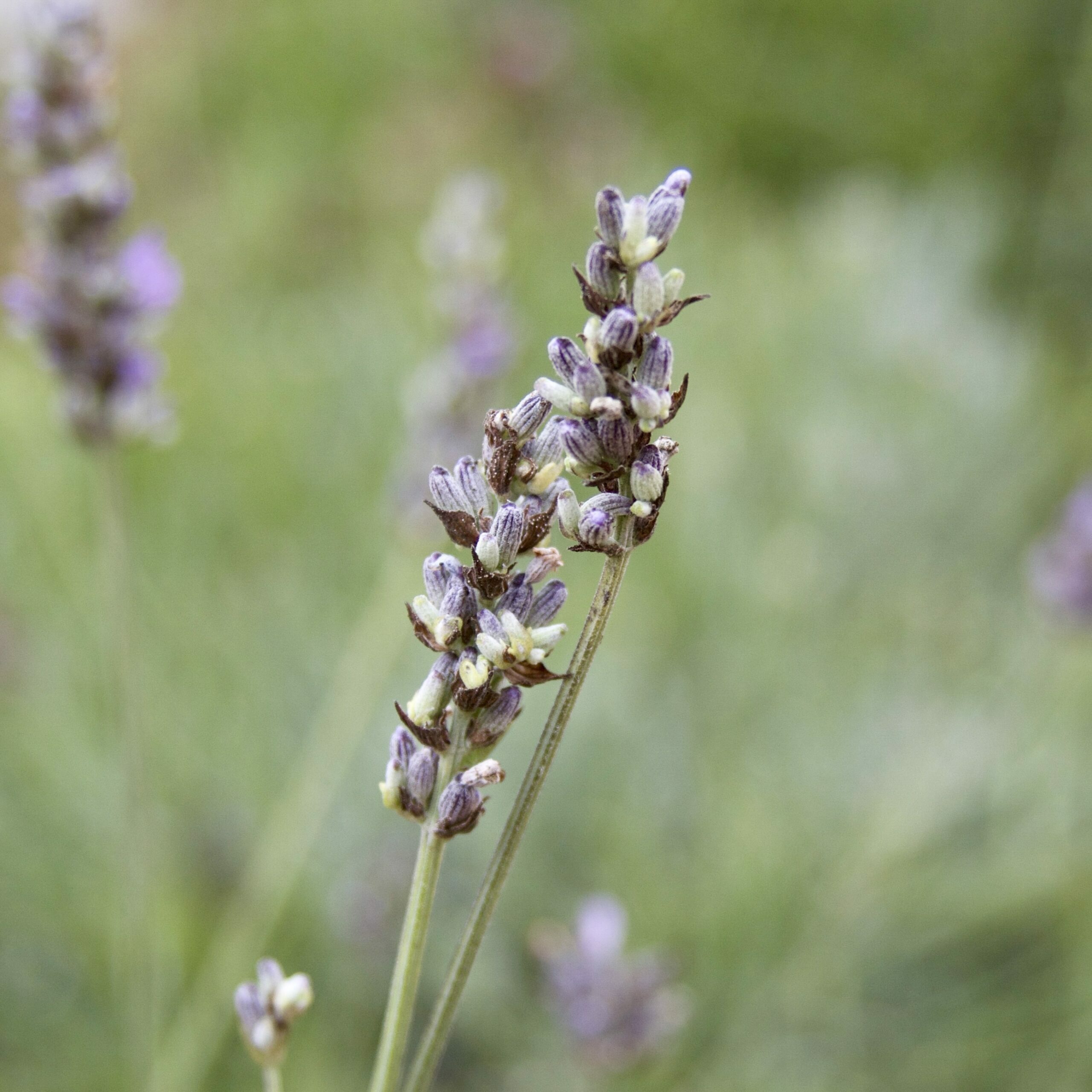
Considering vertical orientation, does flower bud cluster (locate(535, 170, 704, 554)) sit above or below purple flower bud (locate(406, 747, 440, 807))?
above

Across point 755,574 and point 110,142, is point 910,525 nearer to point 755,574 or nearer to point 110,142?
point 755,574

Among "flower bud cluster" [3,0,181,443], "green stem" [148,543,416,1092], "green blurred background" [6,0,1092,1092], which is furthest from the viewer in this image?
"green blurred background" [6,0,1092,1092]

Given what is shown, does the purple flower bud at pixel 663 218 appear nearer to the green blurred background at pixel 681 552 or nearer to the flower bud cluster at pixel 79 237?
the flower bud cluster at pixel 79 237

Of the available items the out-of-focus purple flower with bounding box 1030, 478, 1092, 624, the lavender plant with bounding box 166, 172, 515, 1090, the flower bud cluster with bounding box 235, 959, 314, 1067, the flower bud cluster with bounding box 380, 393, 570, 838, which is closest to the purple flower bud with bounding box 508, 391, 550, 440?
the flower bud cluster with bounding box 380, 393, 570, 838

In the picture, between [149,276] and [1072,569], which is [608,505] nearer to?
[149,276]

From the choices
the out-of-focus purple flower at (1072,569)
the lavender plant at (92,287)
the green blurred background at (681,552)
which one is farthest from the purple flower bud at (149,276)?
the out-of-focus purple flower at (1072,569)

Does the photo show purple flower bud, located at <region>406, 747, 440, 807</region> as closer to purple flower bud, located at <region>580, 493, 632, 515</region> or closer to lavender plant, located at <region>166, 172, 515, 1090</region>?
purple flower bud, located at <region>580, 493, 632, 515</region>

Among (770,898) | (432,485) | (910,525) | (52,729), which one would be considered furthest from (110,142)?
(910,525)

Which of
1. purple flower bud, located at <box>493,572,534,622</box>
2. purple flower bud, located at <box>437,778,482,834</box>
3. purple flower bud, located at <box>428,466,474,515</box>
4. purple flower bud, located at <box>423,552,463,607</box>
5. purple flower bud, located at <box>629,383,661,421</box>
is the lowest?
purple flower bud, located at <box>437,778,482,834</box>
